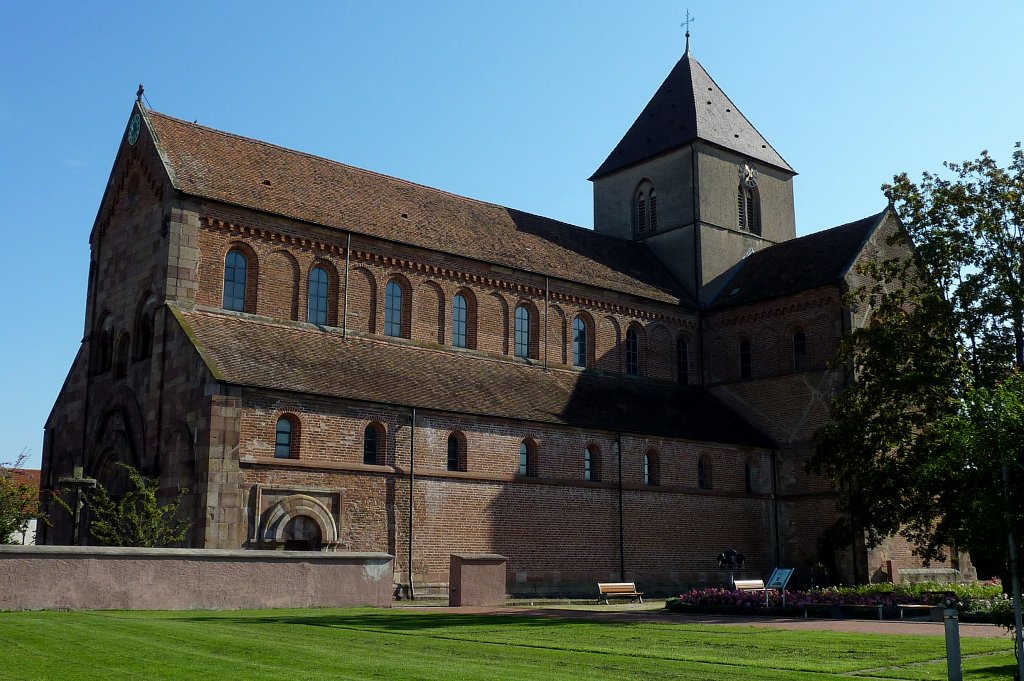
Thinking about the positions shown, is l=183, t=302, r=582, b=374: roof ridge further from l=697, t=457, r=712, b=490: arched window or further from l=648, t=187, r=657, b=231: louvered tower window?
l=648, t=187, r=657, b=231: louvered tower window

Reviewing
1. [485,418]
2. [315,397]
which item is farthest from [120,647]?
[485,418]

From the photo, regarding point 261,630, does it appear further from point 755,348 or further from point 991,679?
point 755,348

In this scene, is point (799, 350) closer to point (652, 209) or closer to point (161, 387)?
point (652, 209)

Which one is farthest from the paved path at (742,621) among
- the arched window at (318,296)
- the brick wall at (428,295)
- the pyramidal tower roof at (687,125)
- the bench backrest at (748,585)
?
the pyramidal tower roof at (687,125)

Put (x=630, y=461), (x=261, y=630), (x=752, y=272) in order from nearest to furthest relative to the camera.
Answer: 1. (x=261, y=630)
2. (x=630, y=461)
3. (x=752, y=272)

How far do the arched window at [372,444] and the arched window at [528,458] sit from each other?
16.4 ft

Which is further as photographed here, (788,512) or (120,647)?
(788,512)

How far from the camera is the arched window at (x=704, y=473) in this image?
35.8m

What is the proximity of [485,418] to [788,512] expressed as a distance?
43.4ft

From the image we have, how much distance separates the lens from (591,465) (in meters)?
32.9

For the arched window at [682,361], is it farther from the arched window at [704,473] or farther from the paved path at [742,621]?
the paved path at [742,621]

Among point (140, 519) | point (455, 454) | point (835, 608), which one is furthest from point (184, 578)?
point (835, 608)

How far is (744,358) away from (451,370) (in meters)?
13.3

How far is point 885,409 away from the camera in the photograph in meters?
27.5
